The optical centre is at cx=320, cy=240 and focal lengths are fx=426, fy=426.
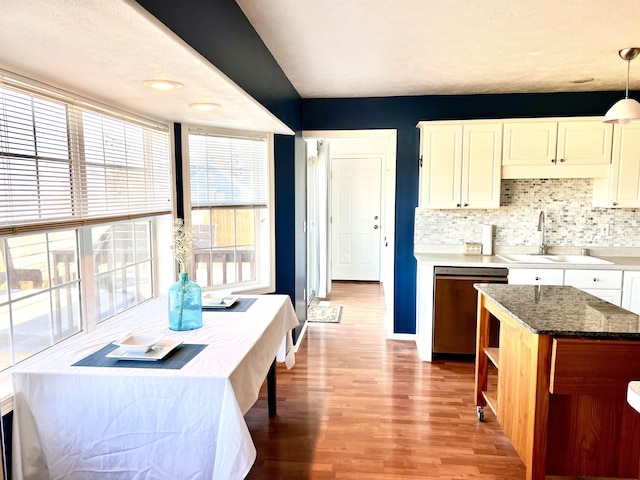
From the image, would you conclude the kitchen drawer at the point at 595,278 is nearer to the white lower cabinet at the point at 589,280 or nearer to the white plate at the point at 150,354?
the white lower cabinet at the point at 589,280

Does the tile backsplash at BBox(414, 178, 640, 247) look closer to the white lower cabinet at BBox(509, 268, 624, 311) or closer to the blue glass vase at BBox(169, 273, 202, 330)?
the white lower cabinet at BBox(509, 268, 624, 311)

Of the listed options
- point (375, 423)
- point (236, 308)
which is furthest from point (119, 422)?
point (375, 423)

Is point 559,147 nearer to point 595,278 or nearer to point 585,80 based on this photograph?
point 585,80

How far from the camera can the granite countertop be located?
1812 mm

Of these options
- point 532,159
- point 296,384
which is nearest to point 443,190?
point 532,159

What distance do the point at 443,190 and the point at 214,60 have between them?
254 centimetres

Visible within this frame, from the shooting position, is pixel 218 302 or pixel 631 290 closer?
pixel 218 302

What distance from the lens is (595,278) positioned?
349 cm

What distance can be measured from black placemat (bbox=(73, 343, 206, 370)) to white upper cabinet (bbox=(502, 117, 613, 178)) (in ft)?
10.2

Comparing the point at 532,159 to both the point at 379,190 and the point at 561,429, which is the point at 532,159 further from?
the point at 379,190

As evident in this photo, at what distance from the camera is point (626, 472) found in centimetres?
199

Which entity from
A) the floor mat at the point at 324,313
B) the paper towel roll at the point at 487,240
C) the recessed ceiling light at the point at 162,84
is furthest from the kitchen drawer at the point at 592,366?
the floor mat at the point at 324,313

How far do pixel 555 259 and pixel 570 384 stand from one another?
2.38 metres

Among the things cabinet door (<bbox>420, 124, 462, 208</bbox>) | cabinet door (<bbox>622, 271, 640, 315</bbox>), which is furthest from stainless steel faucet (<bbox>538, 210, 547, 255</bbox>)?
cabinet door (<bbox>420, 124, 462, 208</bbox>)
